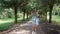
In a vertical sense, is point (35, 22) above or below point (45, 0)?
below

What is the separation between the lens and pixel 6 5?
69.4 ft

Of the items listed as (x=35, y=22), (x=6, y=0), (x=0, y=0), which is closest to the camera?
(x=35, y=22)

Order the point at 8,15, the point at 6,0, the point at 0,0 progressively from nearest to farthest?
the point at 0,0
the point at 6,0
the point at 8,15

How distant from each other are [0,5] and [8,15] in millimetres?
35091

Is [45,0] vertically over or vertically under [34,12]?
over

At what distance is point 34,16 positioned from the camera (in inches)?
412

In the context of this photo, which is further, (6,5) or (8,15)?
(8,15)

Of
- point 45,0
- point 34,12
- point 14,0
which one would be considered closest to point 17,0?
point 14,0

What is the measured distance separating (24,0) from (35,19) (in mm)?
13973

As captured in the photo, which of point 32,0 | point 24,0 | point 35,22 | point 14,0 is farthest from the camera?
point 32,0

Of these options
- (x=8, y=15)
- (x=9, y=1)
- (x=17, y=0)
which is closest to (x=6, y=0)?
(x=9, y=1)

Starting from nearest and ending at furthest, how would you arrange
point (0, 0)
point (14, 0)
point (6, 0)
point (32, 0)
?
point (0, 0) < point (6, 0) < point (14, 0) < point (32, 0)

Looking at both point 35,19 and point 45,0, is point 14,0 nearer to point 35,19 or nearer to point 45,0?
point 45,0

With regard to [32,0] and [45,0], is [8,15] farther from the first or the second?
[45,0]
